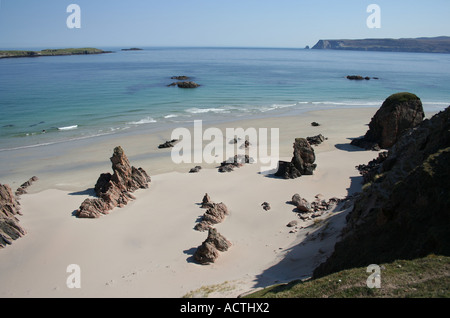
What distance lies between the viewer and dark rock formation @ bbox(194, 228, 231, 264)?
14.8 meters

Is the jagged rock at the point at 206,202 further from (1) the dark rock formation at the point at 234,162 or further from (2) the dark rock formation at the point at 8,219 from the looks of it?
(2) the dark rock formation at the point at 8,219

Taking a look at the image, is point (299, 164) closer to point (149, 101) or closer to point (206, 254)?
point (206, 254)

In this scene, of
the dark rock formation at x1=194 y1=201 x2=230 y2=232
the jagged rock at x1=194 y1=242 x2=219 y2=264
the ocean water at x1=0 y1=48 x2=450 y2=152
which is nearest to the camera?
the jagged rock at x1=194 y1=242 x2=219 y2=264

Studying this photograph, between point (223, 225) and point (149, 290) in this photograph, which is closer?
point (149, 290)

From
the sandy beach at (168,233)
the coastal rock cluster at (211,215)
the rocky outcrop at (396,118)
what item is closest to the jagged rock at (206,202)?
the coastal rock cluster at (211,215)

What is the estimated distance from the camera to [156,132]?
37469 millimetres

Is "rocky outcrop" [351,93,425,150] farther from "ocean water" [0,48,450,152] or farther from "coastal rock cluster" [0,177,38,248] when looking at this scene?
"coastal rock cluster" [0,177,38,248]

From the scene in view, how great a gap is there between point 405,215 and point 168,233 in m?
10.5

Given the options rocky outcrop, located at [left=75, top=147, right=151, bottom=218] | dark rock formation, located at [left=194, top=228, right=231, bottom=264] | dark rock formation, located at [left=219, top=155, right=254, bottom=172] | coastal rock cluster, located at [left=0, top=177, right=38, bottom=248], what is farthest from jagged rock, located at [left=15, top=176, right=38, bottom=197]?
dark rock formation, located at [left=194, top=228, right=231, bottom=264]

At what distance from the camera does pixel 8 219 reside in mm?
16750

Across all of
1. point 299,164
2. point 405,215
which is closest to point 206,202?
point 299,164
